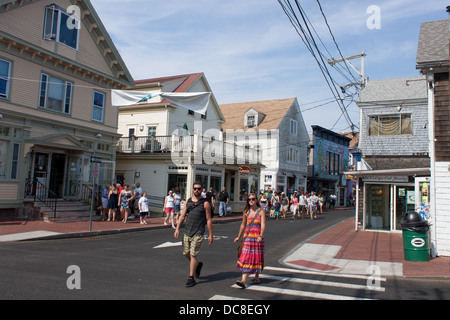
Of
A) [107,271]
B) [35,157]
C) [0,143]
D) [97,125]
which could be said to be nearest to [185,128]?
[97,125]

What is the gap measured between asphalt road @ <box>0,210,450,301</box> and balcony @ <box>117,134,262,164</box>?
11.3 meters

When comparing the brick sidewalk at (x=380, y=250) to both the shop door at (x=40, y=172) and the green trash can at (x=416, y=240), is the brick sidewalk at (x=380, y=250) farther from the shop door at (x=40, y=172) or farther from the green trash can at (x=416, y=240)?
the shop door at (x=40, y=172)

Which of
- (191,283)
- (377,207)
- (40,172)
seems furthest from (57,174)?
(377,207)

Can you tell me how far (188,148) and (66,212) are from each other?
24.8 ft

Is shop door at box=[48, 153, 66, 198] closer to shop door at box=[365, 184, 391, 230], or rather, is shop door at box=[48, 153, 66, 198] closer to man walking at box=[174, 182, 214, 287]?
man walking at box=[174, 182, 214, 287]

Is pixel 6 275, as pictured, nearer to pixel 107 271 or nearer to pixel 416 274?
pixel 107 271

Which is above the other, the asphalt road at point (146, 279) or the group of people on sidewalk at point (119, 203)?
the group of people on sidewalk at point (119, 203)

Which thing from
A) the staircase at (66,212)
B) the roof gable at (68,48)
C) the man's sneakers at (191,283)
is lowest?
the man's sneakers at (191,283)

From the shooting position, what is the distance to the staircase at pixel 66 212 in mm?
15376

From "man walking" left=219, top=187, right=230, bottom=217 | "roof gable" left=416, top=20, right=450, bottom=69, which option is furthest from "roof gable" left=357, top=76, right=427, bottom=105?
"man walking" left=219, top=187, right=230, bottom=217

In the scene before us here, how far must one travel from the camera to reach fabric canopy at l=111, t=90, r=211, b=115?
11320 mm

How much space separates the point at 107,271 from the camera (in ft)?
23.8

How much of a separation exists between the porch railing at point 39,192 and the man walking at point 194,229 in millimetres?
10971

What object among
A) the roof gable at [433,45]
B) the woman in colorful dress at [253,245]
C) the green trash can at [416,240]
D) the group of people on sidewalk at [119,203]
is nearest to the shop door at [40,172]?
the group of people on sidewalk at [119,203]
